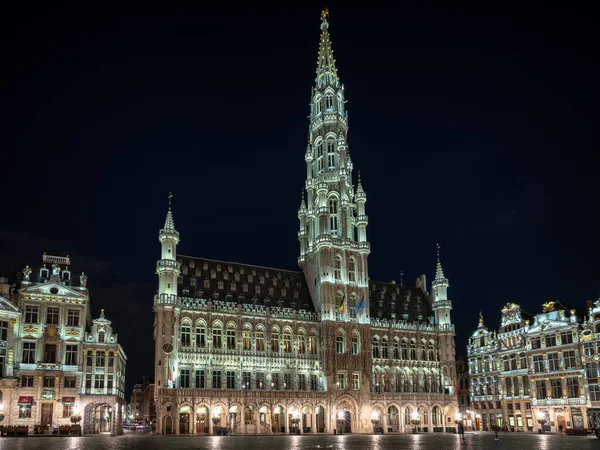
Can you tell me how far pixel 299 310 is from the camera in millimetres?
86562

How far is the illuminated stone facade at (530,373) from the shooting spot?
8054 cm

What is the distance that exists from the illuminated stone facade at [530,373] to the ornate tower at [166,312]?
162 ft

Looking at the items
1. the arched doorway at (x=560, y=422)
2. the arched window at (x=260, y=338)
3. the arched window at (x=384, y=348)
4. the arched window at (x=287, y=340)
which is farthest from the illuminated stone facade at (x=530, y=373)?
the arched window at (x=260, y=338)

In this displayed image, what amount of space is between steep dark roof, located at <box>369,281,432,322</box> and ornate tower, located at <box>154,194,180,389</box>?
1367 inches

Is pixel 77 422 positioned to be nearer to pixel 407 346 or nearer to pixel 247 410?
pixel 247 410

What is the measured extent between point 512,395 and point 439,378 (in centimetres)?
1150

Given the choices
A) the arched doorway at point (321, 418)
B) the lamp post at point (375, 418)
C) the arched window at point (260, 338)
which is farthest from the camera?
the lamp post at point (375, 418)

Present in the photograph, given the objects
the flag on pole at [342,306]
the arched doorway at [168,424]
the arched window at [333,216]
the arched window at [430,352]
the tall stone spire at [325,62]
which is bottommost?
the arched doorway at [168,424]

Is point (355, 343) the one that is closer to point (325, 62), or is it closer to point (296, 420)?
point (296, 420)

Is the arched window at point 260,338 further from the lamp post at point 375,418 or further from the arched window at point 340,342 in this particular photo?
the lamp post at point 375,418

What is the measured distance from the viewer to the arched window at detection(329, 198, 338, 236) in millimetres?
94575

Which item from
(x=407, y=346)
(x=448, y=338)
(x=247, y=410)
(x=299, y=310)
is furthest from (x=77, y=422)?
(x=448, y=338)

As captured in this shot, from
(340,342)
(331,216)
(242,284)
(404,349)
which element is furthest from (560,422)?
(242,284)

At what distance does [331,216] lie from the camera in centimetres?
9531
